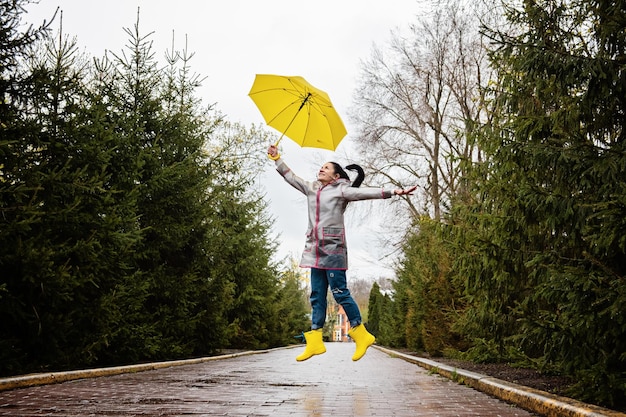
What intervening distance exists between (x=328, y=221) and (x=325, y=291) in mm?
746

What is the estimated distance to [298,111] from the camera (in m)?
7.40

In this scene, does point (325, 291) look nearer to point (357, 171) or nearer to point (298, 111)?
point (357, 171)

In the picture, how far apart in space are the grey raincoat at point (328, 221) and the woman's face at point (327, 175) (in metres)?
0.06

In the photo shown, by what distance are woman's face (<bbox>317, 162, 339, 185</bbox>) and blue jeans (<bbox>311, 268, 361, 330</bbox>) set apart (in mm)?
989

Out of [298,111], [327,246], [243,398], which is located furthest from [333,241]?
[243,398]

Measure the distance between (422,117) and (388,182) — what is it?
3.36 m

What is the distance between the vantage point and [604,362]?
19.4 ft

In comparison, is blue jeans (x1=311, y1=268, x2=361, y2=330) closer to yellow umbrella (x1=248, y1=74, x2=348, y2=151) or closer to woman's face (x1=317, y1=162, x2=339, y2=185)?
woman's face (x1=317, y1=162, x2=339, y2=185)

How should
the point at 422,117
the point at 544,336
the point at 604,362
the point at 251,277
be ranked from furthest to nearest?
1. the point at 422,117
2. the point at 251,277
3. the point at 544,336
4. the point at 604,362

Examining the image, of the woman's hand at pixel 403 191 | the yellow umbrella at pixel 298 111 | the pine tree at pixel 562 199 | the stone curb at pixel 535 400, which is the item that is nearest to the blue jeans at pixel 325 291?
the woman's hand at pixel 403 191

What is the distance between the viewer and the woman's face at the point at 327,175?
6836 mm

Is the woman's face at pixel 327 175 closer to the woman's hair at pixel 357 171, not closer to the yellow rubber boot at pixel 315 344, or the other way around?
the woman's hair at pixel 357 171

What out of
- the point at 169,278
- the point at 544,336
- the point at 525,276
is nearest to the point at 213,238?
the point at 169,278

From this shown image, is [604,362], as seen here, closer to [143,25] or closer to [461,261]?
[461,261]
